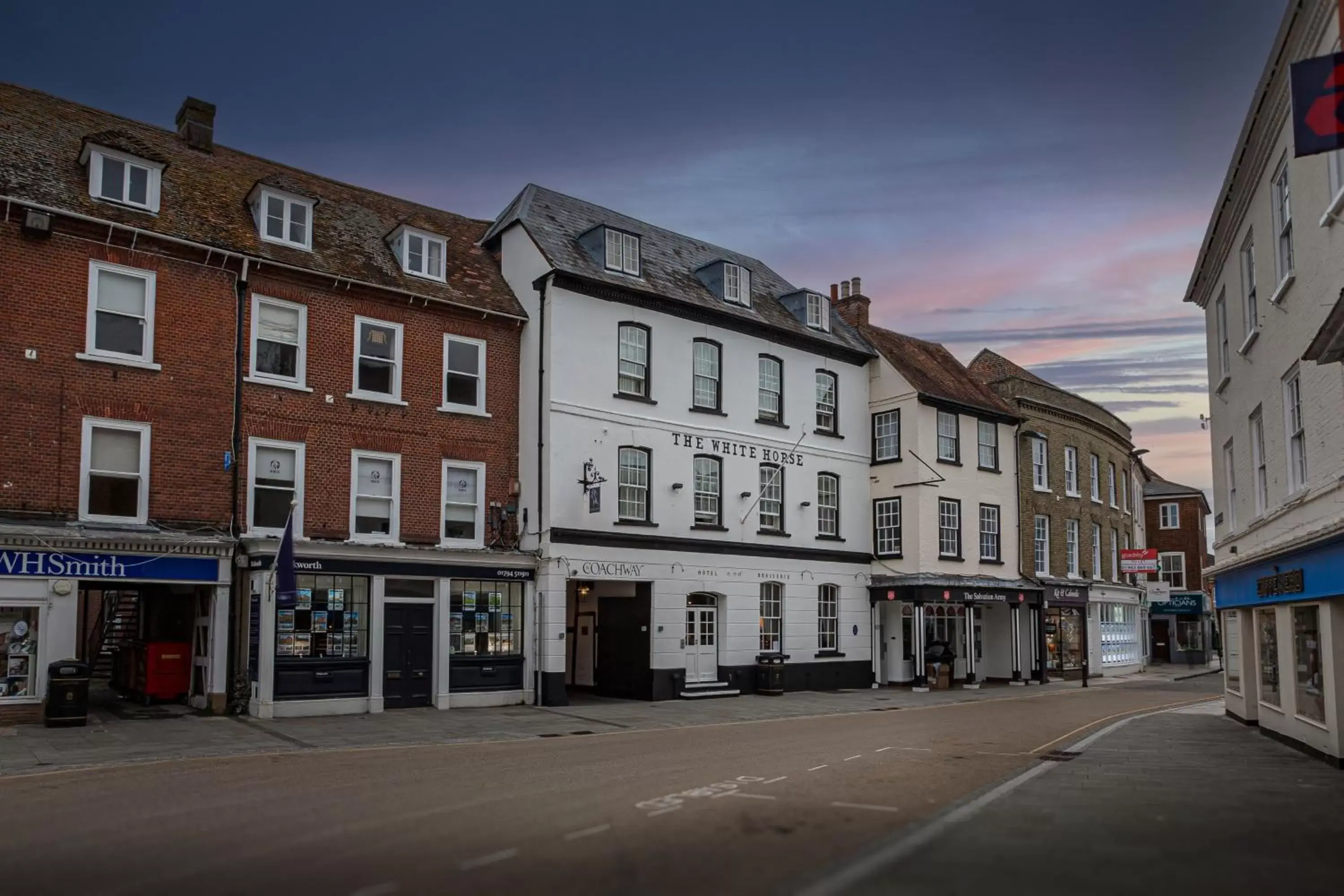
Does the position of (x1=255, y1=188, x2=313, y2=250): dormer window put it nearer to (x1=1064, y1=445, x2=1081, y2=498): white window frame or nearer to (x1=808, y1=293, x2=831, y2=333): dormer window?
(x1=808, y1=293, x2=831, y2=333): dormer window

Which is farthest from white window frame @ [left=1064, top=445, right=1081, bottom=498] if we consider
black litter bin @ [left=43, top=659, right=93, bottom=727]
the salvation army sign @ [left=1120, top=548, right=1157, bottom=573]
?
black litter bin @ [left=43, top=659, right=93, bottom=727]

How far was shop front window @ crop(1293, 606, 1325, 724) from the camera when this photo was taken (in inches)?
618

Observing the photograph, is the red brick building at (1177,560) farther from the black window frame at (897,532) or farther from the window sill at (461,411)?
the window sill at (461,411)

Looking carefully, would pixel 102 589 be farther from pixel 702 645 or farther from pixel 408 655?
pixel 702 645

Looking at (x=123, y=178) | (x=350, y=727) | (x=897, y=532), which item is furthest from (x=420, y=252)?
(x=897, y=532)

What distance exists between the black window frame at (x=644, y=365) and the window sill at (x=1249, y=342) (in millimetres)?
13804

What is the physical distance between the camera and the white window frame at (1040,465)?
39.4 meters

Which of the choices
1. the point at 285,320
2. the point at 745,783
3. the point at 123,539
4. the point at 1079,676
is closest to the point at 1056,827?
the point at 745,783

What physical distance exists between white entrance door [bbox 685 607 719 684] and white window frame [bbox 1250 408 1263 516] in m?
14.1

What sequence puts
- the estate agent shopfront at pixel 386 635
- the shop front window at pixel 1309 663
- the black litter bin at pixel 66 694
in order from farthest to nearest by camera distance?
the estate agent shopfront at pixel 386 635 < the black litter bin at pixel 66 694 < the shop front window at pixel 1309 663

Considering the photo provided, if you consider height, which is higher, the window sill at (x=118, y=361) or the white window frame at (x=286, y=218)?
the white window frame at (x=286, y=218)

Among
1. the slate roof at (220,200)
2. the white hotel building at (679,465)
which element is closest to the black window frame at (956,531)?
the white hotel building at (679,465)

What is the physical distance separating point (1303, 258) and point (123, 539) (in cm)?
1949

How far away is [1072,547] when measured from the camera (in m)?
41.2
